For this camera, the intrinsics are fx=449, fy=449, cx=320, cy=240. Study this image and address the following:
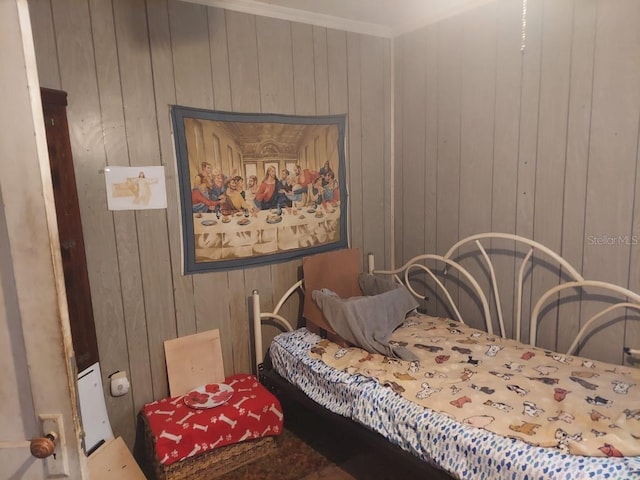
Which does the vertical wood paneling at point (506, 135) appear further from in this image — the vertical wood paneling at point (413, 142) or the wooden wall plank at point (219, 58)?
the wooden wall plank at point (219, 58)

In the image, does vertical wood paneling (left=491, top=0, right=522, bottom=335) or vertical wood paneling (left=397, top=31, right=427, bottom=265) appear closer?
vertical wood paneling (left=491, top=0, right=522, bottom=335)

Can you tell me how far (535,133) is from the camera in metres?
2.37

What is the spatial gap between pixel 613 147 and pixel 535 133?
396 mm

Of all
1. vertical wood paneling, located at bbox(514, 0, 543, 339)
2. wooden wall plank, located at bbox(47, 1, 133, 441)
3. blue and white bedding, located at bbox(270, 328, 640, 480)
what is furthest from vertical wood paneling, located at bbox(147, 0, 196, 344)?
vertical wood paneling, located at bbox(514, 0, 543, 339)

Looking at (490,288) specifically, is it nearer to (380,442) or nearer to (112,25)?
(380,442)

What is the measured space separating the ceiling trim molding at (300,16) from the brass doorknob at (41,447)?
7.09 ft

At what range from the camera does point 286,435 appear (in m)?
2.64

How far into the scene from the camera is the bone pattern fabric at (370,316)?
2.33m

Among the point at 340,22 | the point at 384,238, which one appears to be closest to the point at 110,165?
the point at 340,22

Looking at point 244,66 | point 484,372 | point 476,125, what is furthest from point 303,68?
point 484,372

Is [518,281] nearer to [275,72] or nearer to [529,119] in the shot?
[529,119]

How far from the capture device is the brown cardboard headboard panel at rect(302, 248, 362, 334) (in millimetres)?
2712

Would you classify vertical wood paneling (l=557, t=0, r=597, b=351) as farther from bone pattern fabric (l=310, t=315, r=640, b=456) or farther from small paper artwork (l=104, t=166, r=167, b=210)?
small paper artwork (l=104, t=166, r=167, b=210)

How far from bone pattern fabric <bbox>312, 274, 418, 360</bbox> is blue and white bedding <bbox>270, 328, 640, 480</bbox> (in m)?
0.22
